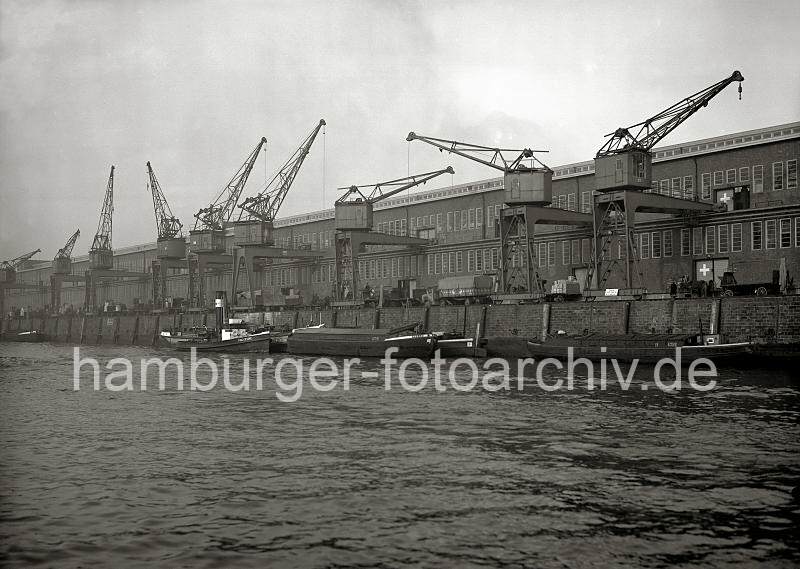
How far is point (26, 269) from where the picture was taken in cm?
15312

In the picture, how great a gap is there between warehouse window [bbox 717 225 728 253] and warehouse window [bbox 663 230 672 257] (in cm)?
386

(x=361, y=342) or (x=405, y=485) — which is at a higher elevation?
(x=361, y=342)

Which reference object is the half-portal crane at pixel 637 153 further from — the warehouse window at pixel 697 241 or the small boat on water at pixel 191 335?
the small boat on water at pixel 191 335

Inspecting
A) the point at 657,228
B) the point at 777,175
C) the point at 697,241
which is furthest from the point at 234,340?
the point at 777,175

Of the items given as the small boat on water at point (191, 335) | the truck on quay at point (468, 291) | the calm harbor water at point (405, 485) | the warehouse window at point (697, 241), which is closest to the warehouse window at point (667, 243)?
the warehouse window at point (697, 241)

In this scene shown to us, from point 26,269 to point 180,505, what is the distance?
512 ft

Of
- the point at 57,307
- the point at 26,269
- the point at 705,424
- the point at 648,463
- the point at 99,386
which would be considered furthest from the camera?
the point at 26,269

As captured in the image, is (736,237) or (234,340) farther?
(234,340)

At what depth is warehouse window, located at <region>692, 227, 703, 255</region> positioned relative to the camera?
190 ft

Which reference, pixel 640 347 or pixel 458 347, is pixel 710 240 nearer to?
pixel 640 347

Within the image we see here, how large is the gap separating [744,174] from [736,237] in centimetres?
527

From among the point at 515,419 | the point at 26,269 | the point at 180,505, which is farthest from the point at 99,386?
the point at 26,269

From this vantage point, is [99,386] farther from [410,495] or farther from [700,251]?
[700,251]

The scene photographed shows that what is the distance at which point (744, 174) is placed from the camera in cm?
5750
